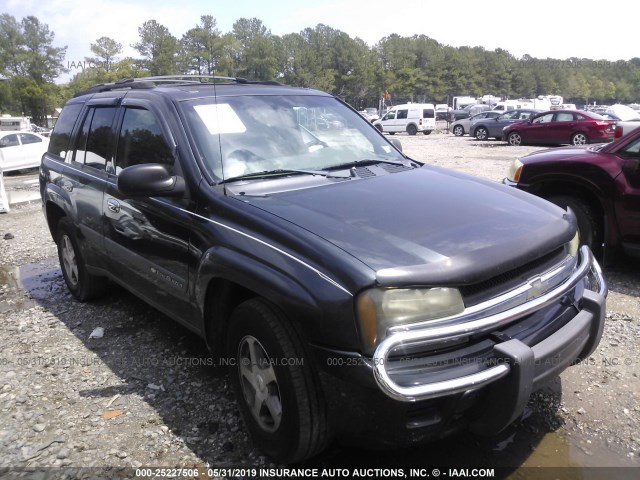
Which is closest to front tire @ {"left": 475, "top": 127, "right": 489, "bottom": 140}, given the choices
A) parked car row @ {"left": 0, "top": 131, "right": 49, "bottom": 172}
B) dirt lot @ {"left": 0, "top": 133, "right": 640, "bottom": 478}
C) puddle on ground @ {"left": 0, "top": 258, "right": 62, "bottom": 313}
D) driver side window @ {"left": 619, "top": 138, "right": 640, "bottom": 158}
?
parked car row @ {"left": 0, "top": 131, "right": 49, "bottom": 172}

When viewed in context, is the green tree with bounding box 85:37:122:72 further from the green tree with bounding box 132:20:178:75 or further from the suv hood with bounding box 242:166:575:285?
the suv hood with bounding box 242:166:575:285

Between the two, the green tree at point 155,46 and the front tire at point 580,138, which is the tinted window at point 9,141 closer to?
the front tire at point 580,138

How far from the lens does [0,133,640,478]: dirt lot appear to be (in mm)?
2773

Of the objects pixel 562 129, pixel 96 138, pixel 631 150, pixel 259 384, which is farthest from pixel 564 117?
pixel 259 384

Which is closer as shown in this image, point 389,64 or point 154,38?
point 154,38

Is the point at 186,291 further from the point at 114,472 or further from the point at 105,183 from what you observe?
the point at 105,183

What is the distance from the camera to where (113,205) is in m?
3.82

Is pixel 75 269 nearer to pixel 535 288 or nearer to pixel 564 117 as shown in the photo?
pixel 535 288

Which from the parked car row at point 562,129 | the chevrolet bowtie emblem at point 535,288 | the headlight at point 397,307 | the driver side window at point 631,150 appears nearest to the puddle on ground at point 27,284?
the headlight at point 397,307

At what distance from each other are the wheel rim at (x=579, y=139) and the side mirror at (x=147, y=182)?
20288 millimetres

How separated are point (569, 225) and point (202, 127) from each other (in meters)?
2.17

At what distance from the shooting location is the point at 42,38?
2520 inches

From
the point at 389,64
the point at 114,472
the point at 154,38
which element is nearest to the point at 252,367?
the point at 114,472

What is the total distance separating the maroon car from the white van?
2821 centimetres
